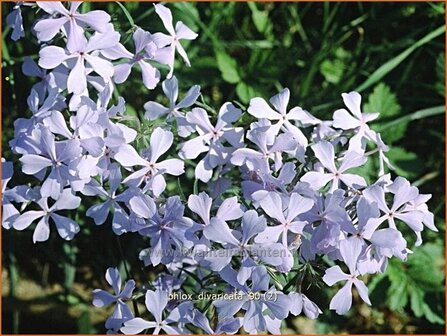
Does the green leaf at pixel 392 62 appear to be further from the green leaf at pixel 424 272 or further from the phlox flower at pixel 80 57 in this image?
the phlox flower at pixel 80 57

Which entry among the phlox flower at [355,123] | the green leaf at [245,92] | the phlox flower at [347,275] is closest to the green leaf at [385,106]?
the green leaf at [245,92]

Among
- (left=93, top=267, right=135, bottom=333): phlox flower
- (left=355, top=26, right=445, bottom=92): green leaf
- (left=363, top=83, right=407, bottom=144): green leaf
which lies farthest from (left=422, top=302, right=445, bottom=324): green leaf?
(left=93, top=267, right=135, bottom=333): phlox flower

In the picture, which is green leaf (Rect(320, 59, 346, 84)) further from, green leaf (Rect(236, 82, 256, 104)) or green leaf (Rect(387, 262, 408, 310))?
green leaf (Rect(387, 262, 408, 310))

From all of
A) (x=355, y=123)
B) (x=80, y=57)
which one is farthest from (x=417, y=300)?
(x=80, y=57)

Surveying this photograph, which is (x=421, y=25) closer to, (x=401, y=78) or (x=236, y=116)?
(x=401, y=78)

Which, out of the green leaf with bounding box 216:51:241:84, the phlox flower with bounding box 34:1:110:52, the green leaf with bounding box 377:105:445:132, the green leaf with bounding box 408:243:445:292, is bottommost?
the green leaf with bounding box 408:243:445:292

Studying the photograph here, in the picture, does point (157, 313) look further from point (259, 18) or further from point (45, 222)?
point (259, 18)
